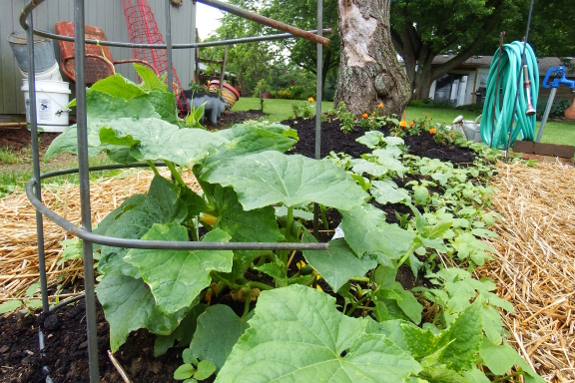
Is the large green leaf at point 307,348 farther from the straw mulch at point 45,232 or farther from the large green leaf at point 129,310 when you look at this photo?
the straw mulch at point 45,232

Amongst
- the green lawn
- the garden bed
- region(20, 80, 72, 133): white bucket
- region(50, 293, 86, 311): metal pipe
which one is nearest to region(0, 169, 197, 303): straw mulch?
region(50, 293, 86, 311): metal pipe

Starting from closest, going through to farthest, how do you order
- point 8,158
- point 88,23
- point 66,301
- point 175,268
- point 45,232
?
point 175,268 → point 66,301 → point 45,232 → point 8,158 → point 88,23

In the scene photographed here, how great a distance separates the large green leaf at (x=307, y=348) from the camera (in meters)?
0.61

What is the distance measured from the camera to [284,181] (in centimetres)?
90

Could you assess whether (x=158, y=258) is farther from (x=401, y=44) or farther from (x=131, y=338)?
(x=401, y=44)

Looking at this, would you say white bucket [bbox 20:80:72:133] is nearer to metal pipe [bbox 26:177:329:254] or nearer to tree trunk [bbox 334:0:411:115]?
tree trunk [bbox 334:0:411:115]

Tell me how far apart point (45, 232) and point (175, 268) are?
115cm

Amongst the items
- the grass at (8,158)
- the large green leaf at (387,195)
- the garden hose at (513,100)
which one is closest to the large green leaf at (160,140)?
the large green leaf at (387,195)

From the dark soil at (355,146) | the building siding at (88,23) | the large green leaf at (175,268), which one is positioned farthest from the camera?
the building siding at (88,23)

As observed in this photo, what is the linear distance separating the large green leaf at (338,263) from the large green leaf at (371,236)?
0.08 feet

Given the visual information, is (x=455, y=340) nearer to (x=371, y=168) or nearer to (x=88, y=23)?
(x=371, y=168)

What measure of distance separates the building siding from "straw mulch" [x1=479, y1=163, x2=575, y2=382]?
16.4 feet

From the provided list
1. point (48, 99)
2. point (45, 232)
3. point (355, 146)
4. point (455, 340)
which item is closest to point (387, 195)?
point (455, 340)

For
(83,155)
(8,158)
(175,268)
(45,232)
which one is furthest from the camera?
(8,158)
